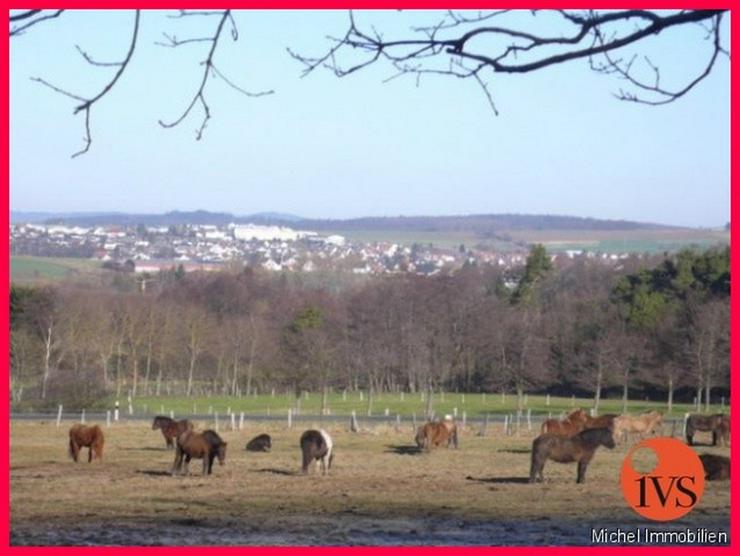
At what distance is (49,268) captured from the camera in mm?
54875

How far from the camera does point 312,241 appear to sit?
112 meters

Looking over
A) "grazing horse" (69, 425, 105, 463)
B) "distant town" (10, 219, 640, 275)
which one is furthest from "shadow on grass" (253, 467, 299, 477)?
"distant town" (10, 219, 640, 275)

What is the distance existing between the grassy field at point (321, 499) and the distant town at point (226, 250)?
15001mm

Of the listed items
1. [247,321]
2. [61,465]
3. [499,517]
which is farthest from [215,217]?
[499,517]

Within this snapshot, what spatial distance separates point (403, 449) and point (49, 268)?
29574mm

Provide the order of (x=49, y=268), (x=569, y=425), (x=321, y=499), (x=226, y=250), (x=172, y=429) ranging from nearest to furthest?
(x=321, y=499) < (x=569, y=425) < (x=172, y=429) < (x=49, y=268) < (x=226, y=250)

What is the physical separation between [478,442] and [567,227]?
257ft

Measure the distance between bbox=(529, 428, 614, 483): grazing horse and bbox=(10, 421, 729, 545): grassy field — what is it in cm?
37

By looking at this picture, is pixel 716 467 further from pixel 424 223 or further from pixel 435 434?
pixel 424 223

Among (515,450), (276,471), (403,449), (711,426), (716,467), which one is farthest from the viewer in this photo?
(403,449)

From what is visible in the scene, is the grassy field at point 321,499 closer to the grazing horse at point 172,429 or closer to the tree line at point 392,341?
the grazing horse at point 172,429

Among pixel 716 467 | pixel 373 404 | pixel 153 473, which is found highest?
pixel 716 467

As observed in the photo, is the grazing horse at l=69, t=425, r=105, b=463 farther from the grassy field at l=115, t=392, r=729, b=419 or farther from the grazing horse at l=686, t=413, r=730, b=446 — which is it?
the grassy field at l=115, t=392, r=729, b=419

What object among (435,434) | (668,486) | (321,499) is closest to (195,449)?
(321,499)
